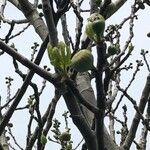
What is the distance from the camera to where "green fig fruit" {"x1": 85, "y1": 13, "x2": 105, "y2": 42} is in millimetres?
1328

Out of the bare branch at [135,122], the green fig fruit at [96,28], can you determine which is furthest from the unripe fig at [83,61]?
the bare branch at [135,122]

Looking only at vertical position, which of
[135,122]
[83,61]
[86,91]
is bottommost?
[83,61]

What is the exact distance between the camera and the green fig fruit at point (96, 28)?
4.36 feet

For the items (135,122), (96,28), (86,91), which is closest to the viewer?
(96,28)

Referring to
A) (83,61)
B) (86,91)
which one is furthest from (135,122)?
(83,61)

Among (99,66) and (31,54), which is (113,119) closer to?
(31,54)

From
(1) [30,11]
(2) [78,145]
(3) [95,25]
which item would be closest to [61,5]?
(3) [95,25]

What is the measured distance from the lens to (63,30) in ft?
9.94

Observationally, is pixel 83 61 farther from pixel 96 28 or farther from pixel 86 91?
pixel 86 91

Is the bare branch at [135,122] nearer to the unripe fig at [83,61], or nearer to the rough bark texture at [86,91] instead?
the rough bark texture at [86,91]

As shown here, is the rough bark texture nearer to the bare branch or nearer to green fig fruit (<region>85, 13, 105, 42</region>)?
the bare branch

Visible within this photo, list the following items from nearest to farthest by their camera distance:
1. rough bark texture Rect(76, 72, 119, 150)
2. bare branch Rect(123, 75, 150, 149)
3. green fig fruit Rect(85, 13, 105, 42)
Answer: green fig fruit Rect(85, 13, 105, 42), bare branch Rect(123, 75, 150, 149), rough bark texture Rect(76, 72, 119, 150)

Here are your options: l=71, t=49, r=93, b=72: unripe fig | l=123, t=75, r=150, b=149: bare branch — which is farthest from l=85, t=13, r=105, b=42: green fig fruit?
l=123, t=75, r=150, b=149: bare branch

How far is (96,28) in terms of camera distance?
1336 millimetres
